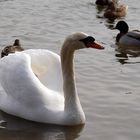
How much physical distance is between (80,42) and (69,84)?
0.68 meters

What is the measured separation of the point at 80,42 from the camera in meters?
7.93

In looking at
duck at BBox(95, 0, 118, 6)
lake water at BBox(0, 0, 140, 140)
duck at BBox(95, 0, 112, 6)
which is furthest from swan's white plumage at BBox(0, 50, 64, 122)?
duck at BBox(95, 0, 112, 6)

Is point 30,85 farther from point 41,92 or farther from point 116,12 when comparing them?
point 116,12

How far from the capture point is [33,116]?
325 inches

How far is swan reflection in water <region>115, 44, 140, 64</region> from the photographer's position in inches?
501

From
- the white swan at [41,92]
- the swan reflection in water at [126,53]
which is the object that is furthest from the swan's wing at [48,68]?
the swan reflection in water at [126,53]

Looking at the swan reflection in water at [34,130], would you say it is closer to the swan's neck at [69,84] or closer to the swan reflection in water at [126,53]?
the swan's neck at [69,84]

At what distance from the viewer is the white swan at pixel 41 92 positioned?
8031 mm

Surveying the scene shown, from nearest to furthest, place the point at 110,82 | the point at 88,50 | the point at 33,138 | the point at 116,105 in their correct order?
1. the point at 33,138
2. the point at 116,105
3. the point at 110,82
4. the point at 88,50

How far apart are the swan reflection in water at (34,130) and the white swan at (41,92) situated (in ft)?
0.30

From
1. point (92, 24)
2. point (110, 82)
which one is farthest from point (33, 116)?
point (92, 24)

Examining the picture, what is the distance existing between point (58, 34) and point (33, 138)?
21.6 ft

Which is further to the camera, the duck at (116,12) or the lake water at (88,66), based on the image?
the duck at (116,12)

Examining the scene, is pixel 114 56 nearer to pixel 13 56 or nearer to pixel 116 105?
pixel 116 105
